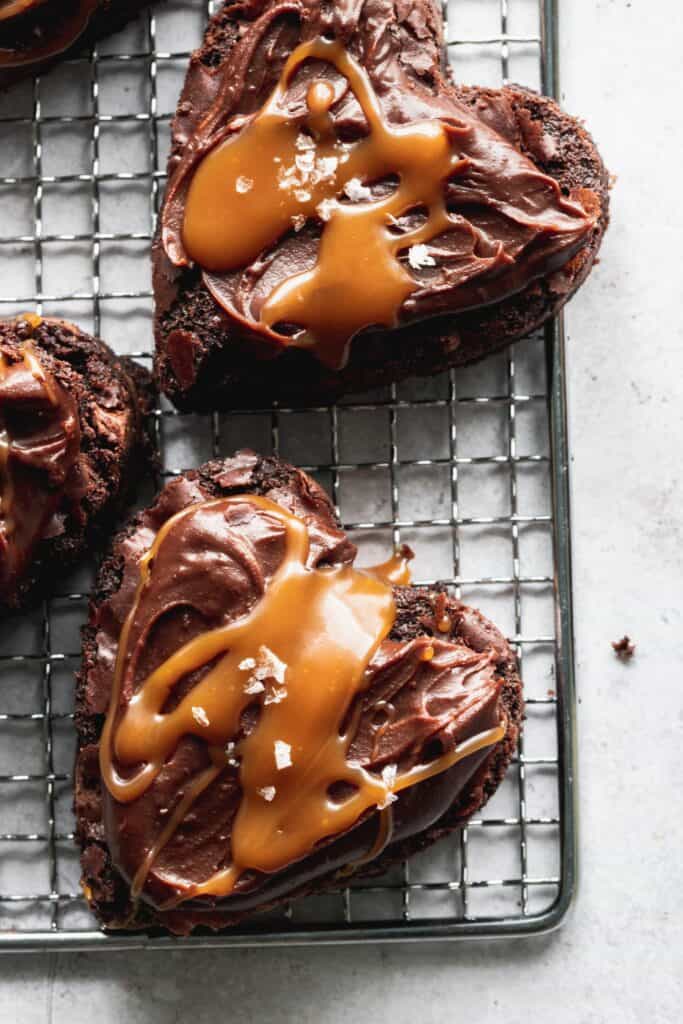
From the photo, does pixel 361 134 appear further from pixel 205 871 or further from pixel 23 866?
pixel 23 866

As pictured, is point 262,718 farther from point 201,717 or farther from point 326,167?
point 326,167

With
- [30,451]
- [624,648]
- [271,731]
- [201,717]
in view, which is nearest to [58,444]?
[30,451]

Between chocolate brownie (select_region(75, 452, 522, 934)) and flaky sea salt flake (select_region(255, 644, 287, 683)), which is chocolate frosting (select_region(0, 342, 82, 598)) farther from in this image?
flaky sea salt flake (select_region(255, 644, 287, 683))

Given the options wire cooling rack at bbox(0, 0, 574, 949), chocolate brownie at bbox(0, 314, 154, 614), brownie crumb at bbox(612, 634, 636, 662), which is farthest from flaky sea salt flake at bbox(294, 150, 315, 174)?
brownie crumb at bbox(612, 634, 636, 662)

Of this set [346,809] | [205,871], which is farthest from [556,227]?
[205,871]

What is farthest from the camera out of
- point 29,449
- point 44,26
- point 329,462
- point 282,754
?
point 329,462
